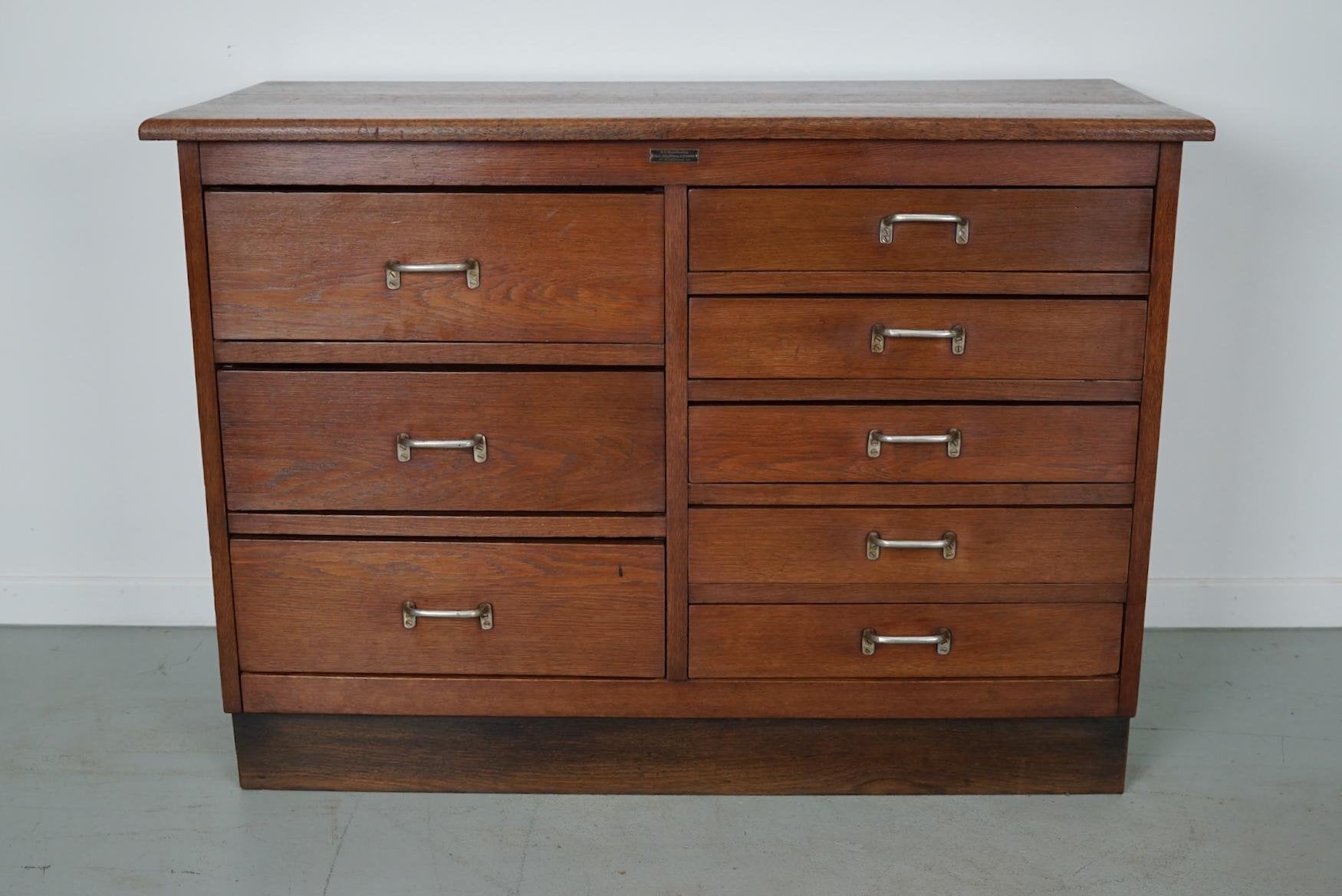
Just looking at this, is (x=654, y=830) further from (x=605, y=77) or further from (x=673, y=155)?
(x=605, y=77)

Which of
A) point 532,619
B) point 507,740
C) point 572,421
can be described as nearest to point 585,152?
point 572,421

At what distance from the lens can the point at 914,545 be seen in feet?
6.99

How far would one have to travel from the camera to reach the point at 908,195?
6.59 ft

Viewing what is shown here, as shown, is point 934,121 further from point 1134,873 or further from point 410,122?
point 1134,873

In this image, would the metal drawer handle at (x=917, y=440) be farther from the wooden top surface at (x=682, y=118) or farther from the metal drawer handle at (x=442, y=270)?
the metal drawer handle at (x=442, y=270)

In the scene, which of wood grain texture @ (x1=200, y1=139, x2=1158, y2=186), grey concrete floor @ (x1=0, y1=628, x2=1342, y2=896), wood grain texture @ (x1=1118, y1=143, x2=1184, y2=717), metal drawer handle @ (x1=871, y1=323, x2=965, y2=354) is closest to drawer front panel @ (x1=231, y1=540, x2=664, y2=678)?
grey concrete floor @ (x1=0, y1=628, x2=1342, y2=896)

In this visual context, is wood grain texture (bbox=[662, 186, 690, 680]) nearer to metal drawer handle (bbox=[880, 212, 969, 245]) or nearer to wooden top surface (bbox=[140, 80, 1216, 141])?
wooden top surface (bbox=[140, 80, 1216, 141])

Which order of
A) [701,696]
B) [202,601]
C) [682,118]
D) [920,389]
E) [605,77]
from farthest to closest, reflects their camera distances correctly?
[202,601], [605,77], [701,696], [920,389], [682,118]

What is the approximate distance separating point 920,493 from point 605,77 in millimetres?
994

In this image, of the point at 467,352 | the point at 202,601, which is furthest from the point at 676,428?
the point at 202,601

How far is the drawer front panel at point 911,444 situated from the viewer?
2.09 metres

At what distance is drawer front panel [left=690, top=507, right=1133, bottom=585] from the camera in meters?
2.13

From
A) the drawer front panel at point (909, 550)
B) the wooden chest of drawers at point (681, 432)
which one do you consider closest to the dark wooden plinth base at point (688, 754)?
the wooden chest of drawers at point (681, 432)

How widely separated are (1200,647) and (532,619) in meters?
1.37
